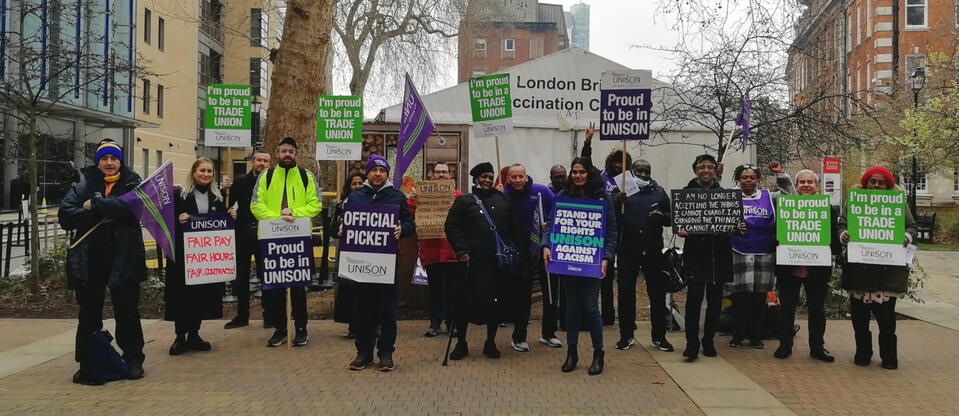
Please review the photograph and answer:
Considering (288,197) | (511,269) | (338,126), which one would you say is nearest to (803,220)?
(511,269)

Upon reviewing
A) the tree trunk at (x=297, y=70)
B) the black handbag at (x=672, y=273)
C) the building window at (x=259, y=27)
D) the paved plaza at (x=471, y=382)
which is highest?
the building window at (x=259, y=27)

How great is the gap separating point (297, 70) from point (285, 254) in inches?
205

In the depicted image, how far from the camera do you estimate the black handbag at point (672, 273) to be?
7.36 m

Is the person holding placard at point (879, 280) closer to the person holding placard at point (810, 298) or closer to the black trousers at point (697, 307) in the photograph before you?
the person holding placard at point (810, 298)

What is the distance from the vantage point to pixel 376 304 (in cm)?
686

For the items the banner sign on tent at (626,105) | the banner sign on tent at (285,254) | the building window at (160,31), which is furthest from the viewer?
the building window at (160,31)

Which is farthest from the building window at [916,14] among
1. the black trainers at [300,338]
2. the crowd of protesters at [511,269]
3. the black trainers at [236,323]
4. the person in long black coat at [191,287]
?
the person in long black coat at [191,287]

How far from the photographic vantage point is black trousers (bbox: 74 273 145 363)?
622 centimetres

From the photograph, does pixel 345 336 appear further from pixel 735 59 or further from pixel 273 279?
pixel 735 59

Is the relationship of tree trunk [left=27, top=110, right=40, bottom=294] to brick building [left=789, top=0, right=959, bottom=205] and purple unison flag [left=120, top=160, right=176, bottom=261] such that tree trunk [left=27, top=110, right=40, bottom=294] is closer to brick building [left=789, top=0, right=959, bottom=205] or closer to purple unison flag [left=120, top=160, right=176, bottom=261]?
purple unison flag [left=120, top=160, right=176, bottom=261]

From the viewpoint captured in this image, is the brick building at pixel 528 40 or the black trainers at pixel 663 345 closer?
the black trainers at pixel 663 345

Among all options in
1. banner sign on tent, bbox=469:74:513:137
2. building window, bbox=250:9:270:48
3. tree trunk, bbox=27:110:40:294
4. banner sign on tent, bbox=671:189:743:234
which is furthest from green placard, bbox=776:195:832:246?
building window, bbox=250:9:270:48

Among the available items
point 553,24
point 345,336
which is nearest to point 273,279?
point 345,336

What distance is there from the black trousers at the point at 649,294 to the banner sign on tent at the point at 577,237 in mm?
1033
